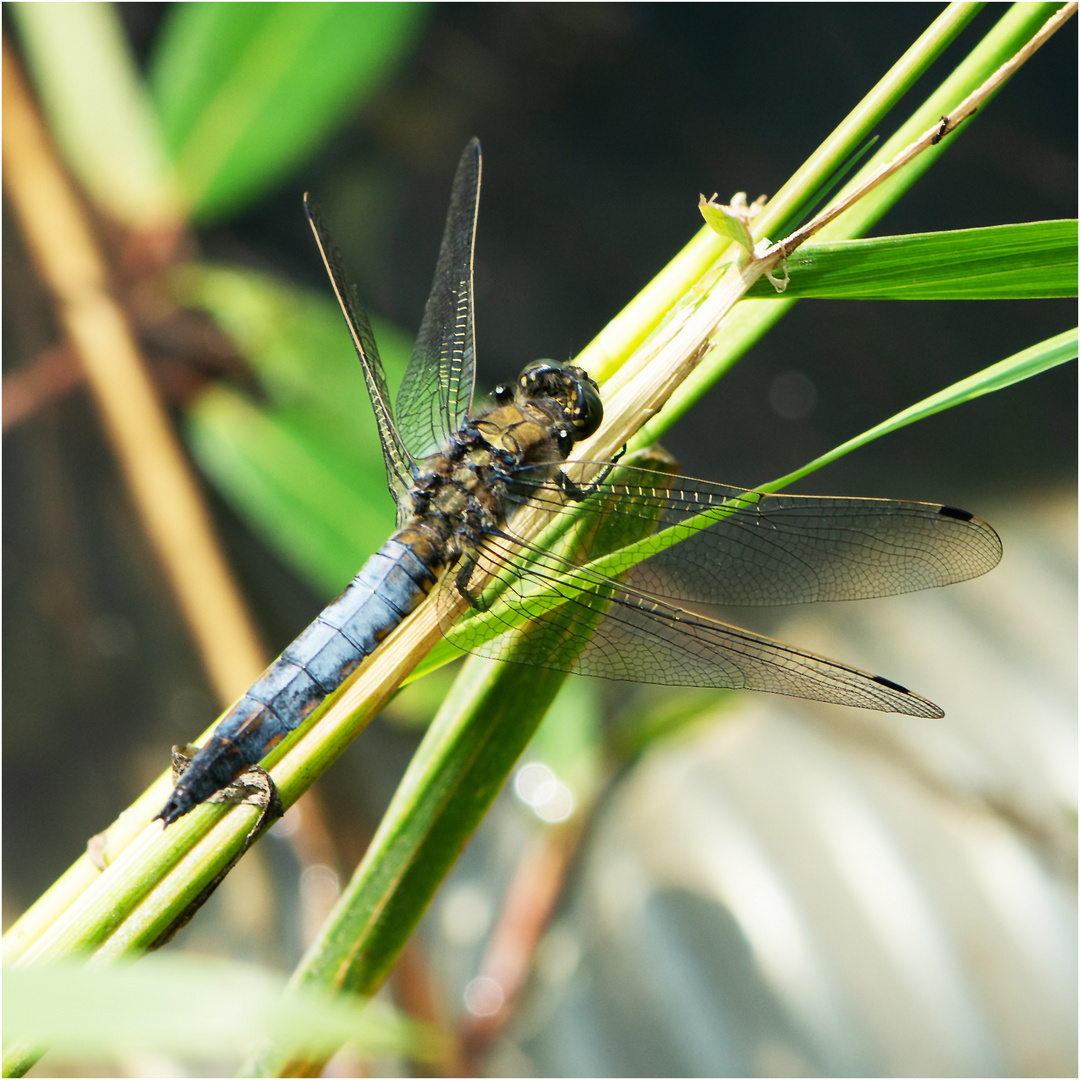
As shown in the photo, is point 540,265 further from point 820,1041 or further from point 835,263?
point 820,1041

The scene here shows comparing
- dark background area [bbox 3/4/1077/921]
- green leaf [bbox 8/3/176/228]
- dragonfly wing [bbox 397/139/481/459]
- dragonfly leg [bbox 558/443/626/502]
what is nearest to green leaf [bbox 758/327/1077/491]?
dragonfly leg [bbox 558/443/626/502]

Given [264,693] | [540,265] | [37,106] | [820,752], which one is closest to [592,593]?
[264,693]

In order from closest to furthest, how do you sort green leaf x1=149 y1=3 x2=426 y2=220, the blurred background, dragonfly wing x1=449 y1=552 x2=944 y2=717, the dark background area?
dragonfly wing x1=449 y1=552 x2=944 y2=717 < the blurred background < green leaf x1=149 y1=3 x2=426 y2=220 < the dark background area

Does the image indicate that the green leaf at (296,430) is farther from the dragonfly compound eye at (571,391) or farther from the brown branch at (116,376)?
the dragonfly compound eye at (571,391)

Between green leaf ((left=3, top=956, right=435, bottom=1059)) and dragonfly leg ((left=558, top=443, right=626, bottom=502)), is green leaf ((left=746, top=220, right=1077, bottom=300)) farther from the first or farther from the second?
green leaf ((left=3, top=956, right=435, bottom=1059))

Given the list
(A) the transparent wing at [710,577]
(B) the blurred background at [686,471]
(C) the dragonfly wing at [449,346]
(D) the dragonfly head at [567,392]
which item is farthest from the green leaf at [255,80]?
(A) the transparent wing at [710,577]

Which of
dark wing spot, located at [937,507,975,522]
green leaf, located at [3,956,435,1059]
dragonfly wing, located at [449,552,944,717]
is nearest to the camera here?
green leaf, located at [3,956,435,1059]
